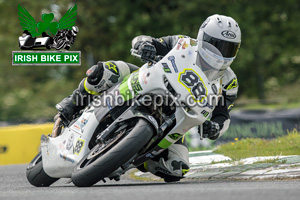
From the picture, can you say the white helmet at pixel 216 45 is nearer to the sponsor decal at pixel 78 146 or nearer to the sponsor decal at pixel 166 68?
the sponsor decal at pixel 166 68

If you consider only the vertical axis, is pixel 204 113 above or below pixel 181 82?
below

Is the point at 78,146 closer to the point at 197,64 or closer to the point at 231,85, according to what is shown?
the point at 197,64

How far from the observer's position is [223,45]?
6355mm

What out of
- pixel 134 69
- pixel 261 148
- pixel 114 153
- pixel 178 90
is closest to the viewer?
pixel 114 153

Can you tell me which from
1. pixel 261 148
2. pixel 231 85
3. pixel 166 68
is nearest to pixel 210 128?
pixel 231 85

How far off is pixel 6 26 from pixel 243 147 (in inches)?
914

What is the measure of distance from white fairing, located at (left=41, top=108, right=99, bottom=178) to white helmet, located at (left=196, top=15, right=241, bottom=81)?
130 cm

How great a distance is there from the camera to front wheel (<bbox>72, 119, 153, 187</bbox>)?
5.67 m

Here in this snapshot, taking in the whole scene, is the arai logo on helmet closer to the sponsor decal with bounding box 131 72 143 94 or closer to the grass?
the sponsor decal with bounding box 131 72 143 94

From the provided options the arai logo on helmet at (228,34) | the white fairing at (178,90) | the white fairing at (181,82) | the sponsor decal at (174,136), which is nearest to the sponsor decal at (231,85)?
the white fairing at (178,90)

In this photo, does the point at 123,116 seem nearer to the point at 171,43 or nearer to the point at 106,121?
the point at 106,121

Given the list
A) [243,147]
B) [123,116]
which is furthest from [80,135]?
[243,147]

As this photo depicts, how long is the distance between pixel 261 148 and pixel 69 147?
3.72m

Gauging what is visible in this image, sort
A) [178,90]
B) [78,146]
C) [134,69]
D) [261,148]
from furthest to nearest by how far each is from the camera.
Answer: [261,148] → [134,69] → [78,146] → [178,90]
